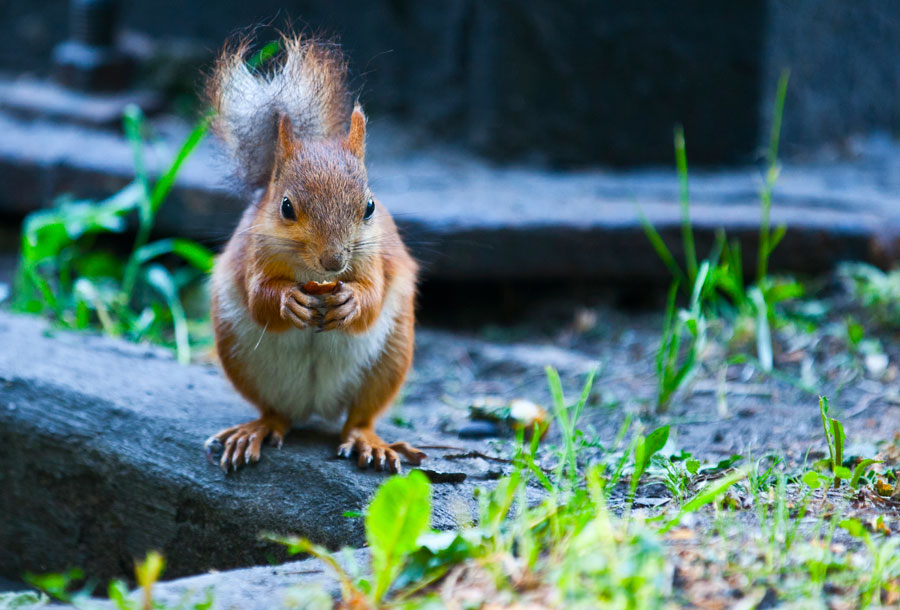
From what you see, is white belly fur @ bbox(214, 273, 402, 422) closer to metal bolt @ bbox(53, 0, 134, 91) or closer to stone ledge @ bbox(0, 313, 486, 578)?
stone ledge @ bbox(0, 313, 486, 578)

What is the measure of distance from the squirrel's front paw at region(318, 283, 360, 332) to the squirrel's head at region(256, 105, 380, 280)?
57 mm

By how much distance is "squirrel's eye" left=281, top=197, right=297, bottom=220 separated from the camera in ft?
7.89

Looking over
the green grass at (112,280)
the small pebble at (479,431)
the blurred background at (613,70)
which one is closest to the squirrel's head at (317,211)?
the small pebble at (479,431)

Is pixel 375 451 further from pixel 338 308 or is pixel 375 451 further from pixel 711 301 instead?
pixel 711 301

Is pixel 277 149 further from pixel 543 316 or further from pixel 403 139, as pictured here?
pixel 403 139

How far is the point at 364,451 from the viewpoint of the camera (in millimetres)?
2508

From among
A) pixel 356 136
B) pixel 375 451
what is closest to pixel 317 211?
pixel 356 136

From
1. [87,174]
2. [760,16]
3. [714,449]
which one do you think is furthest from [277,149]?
[760,16]

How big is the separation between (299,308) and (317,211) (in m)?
0.27

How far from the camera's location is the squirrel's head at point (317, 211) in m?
2.34

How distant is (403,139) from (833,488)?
14.6 ft

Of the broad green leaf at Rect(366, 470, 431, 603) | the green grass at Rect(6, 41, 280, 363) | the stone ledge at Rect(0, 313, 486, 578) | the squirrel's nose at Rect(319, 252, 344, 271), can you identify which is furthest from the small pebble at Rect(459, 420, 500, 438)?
the broad green leaf at Rect(366, 470, 431, 603)

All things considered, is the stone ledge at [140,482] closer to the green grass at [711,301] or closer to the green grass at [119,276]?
the green grass at [119,276]

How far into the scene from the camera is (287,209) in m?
2.42
